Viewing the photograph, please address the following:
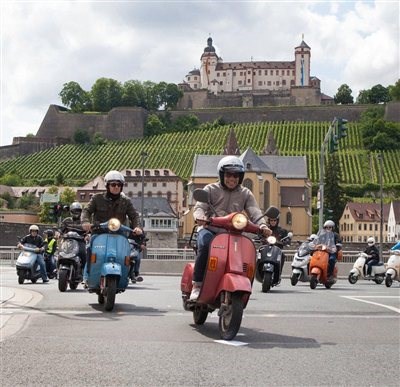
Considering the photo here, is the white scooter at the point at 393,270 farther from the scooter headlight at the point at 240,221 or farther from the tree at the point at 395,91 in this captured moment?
the tree at the point at 395,91

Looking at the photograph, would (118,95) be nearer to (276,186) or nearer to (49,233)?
(276,186)

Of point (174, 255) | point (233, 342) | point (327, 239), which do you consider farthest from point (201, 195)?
point (174, 255)

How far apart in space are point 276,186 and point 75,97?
8726cm

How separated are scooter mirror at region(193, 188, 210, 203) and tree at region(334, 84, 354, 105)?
7470 inches

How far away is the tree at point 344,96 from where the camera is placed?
19575 cm

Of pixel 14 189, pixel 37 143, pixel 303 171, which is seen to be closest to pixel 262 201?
pixel 303 171

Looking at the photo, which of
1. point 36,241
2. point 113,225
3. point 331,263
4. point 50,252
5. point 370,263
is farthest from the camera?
point 370,263

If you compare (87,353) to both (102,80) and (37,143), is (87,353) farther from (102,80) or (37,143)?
(102,80)

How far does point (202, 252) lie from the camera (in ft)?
29.9

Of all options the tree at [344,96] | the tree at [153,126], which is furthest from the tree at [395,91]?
the tree at [153,126]

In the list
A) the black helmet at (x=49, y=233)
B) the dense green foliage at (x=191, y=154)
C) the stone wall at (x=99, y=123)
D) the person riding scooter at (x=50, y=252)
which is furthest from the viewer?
the stone wall at (x=99, y=123)

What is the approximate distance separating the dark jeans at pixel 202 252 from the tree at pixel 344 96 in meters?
190

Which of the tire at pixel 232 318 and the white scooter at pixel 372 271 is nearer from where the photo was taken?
the tire at pixel 232 318

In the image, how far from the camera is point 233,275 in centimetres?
880
